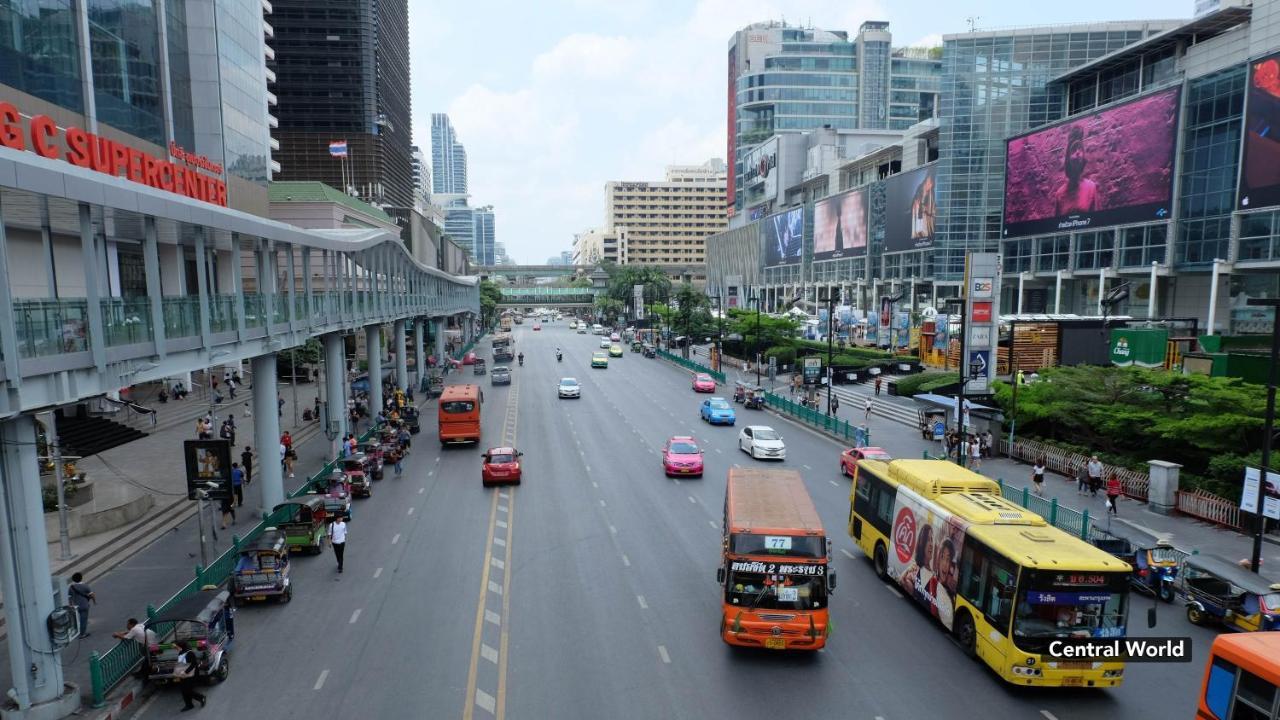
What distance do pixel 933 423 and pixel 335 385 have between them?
94.8 ft

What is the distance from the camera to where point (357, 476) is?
91.8ft

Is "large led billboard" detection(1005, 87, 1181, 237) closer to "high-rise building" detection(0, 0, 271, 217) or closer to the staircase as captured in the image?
"high-rise building" detection(0, 0, 271, 217)

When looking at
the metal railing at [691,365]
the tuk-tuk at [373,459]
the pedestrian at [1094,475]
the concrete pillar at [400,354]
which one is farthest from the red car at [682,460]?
the metal railing at [691,365]

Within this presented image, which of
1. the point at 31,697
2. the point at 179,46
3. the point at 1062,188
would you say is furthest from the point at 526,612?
the point at 1062,188

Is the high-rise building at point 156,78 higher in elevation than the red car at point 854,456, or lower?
higher

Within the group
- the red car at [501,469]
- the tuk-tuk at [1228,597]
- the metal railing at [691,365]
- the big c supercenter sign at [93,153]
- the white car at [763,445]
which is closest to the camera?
the tuk-tuk at [1228,597]

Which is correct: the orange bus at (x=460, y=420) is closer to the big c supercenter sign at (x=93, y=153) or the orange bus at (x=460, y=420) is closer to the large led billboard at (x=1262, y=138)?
the big c supercenter sign at (x=93, y=153)

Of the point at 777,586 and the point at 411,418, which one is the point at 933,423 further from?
the point at 777,586

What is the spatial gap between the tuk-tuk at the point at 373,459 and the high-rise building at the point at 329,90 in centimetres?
8670

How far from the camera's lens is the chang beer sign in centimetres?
4055

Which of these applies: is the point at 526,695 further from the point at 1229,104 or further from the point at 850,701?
the point at 1229,104

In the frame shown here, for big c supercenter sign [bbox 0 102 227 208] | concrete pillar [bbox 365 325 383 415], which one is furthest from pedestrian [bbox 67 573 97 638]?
concrete pillar [bbox 365 325 383 415]

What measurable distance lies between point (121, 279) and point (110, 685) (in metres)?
31.1

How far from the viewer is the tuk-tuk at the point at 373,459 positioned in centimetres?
3077
